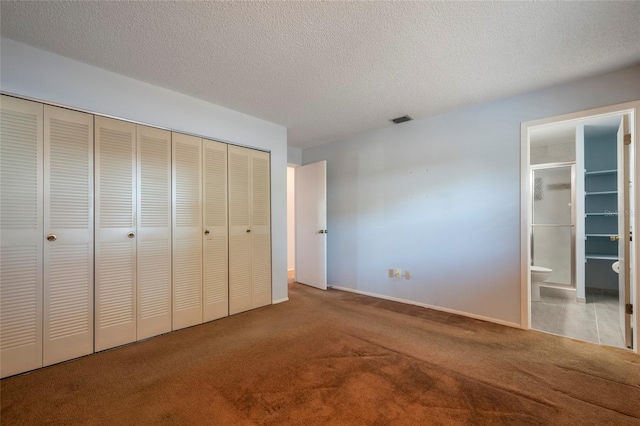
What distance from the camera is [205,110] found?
9.75ft

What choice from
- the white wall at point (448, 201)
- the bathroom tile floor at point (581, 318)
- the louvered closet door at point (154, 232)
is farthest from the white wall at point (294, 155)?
the bathroom tile floor at point (581, 318)

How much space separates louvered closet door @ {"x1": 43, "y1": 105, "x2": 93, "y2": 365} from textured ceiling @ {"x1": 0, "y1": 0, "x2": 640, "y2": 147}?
64 cm

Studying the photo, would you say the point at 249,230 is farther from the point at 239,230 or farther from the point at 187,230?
the point at 187,230

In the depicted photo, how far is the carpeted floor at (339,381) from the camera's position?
1530 mm

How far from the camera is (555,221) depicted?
4.45 m

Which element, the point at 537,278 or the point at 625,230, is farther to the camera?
the point at 537,278

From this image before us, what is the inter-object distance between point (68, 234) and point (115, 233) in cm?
31

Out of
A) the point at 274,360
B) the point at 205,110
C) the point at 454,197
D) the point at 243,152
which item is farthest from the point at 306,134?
the point at 274,360

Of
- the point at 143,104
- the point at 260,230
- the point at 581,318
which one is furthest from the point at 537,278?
the point at 143,104

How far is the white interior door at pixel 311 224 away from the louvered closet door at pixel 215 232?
64.7 inches

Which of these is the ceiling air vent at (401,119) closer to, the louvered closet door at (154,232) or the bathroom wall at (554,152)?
the louvered closet door at (154,232)

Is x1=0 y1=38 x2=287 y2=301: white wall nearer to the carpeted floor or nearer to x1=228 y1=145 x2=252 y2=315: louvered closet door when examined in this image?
x1=228 y1=145 x2=252 y2=315: louvered closet door

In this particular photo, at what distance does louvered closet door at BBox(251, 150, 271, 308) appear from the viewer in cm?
341

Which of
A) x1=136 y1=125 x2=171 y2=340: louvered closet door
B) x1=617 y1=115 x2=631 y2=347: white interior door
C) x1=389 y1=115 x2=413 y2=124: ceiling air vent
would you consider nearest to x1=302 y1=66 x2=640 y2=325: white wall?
x1=389 y1=115 x2=413 y2=124: ceiling air vent
